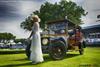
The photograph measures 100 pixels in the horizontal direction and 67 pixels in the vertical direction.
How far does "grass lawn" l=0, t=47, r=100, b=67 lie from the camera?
5.06m

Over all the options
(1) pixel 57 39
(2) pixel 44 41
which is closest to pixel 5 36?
(2) pixel 44 41

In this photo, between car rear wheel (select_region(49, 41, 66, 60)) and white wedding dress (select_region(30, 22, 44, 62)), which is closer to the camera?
white wedding dress (select_region(30, 22, 44, 62))

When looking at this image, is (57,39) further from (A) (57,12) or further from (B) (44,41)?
(A) (57,12)

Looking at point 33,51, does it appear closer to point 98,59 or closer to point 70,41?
point 70,41

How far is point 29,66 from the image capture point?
5008 mm

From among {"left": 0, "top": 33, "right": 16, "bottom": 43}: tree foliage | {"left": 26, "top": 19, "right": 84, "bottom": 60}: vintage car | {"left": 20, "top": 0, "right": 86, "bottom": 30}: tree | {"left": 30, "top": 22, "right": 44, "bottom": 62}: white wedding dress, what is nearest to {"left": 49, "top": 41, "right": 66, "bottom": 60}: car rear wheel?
{"left": 26, "top": 19, "right": 84, "bottom": 60}: vintage car

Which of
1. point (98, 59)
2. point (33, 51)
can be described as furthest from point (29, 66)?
point (98, 59)

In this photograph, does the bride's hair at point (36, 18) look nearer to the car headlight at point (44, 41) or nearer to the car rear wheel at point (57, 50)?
the car headlight at point (44, 41)

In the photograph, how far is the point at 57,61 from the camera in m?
5.20

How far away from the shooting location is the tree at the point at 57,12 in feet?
16.9

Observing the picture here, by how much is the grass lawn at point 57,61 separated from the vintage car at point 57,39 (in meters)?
0.08

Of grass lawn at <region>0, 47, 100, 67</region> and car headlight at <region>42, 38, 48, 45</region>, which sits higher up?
car headlight at <region>42, 38, 48, 45</region>

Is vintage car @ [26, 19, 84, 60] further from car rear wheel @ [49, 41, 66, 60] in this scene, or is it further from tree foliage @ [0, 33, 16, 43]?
tree foliage @ [0, 33, 16, 43]

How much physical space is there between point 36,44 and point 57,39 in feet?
1.05
